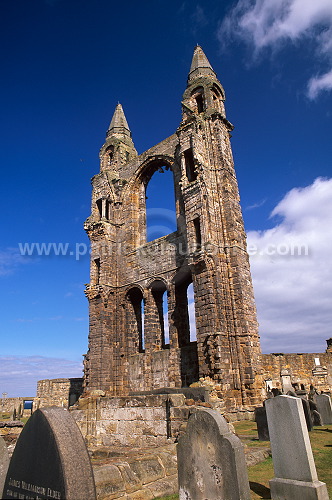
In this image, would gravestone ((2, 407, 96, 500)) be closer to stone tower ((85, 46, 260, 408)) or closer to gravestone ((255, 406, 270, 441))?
gravestone ((255, 406, 270, 441))

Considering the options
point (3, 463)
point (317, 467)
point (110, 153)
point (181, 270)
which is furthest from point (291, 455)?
point (110, 153)

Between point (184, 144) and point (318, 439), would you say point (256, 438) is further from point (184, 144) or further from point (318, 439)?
point (184, 144)

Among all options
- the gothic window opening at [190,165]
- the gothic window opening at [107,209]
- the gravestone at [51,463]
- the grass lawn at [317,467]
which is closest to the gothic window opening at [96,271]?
the gothic window opening at [107,209]

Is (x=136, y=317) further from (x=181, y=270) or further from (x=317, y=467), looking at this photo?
(x=317, y=467)

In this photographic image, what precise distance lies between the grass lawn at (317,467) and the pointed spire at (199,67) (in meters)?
18.7

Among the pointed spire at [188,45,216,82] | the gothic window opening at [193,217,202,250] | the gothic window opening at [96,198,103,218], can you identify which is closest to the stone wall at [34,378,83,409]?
the gothic window opening at [96,198,103,218]

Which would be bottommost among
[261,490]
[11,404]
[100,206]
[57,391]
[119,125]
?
[261,490]

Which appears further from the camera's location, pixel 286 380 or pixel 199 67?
pixel 199 67

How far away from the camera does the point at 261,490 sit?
193 inches

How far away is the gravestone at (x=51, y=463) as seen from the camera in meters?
2.67

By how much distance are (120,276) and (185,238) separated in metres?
4.88

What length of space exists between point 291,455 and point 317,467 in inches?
80.1

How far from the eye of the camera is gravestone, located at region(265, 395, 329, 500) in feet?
13.8

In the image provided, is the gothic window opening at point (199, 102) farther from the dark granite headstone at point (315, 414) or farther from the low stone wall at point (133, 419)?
the low stone wall at point (133, 419)
